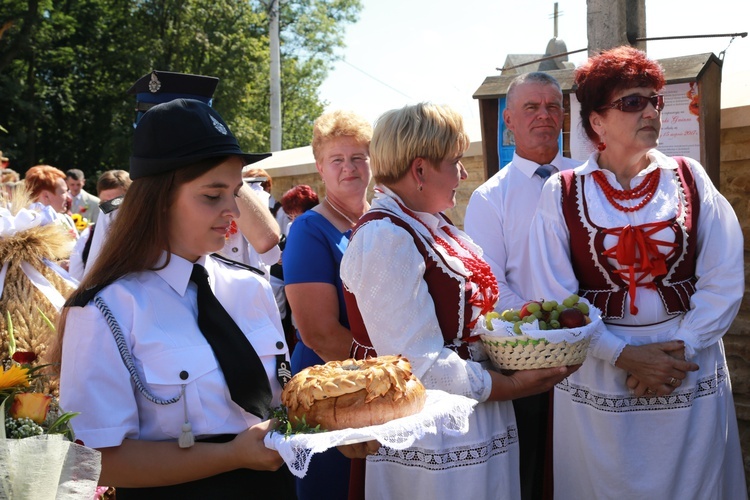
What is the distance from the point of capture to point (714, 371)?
10.2ft

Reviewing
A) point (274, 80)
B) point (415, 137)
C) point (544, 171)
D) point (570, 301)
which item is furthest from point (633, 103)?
point (274, 80)

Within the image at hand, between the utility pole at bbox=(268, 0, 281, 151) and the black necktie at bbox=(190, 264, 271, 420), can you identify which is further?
the utility pole at bbox=(268, 0, 281, 151)

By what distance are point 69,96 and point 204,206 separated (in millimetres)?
23332

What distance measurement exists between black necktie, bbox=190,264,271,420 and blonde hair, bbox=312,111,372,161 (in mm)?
1543

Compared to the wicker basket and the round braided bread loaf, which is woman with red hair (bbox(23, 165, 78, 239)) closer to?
the wicker basket

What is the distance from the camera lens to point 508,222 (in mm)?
3717

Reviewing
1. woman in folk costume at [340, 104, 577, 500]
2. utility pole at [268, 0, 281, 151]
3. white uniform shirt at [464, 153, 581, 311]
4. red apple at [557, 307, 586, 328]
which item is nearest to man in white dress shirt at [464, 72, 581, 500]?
white uniform shirt at [464, 153, 581, 311]

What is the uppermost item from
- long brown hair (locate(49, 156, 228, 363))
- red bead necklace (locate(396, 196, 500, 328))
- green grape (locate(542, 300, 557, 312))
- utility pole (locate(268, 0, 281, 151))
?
utility pole (locate(268, 0, 281, 151))

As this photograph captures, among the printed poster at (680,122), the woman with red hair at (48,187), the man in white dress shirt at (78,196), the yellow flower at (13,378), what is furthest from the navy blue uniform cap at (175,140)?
the man in white dress shirt at (78,196)

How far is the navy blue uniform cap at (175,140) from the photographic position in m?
1.90

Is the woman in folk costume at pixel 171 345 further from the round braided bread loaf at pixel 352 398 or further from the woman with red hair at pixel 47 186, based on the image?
the woman with red hair at pixel 47 186

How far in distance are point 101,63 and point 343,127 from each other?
2319 centimetres

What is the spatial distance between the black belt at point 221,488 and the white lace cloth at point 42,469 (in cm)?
46

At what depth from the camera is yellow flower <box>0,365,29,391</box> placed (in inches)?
61.1
